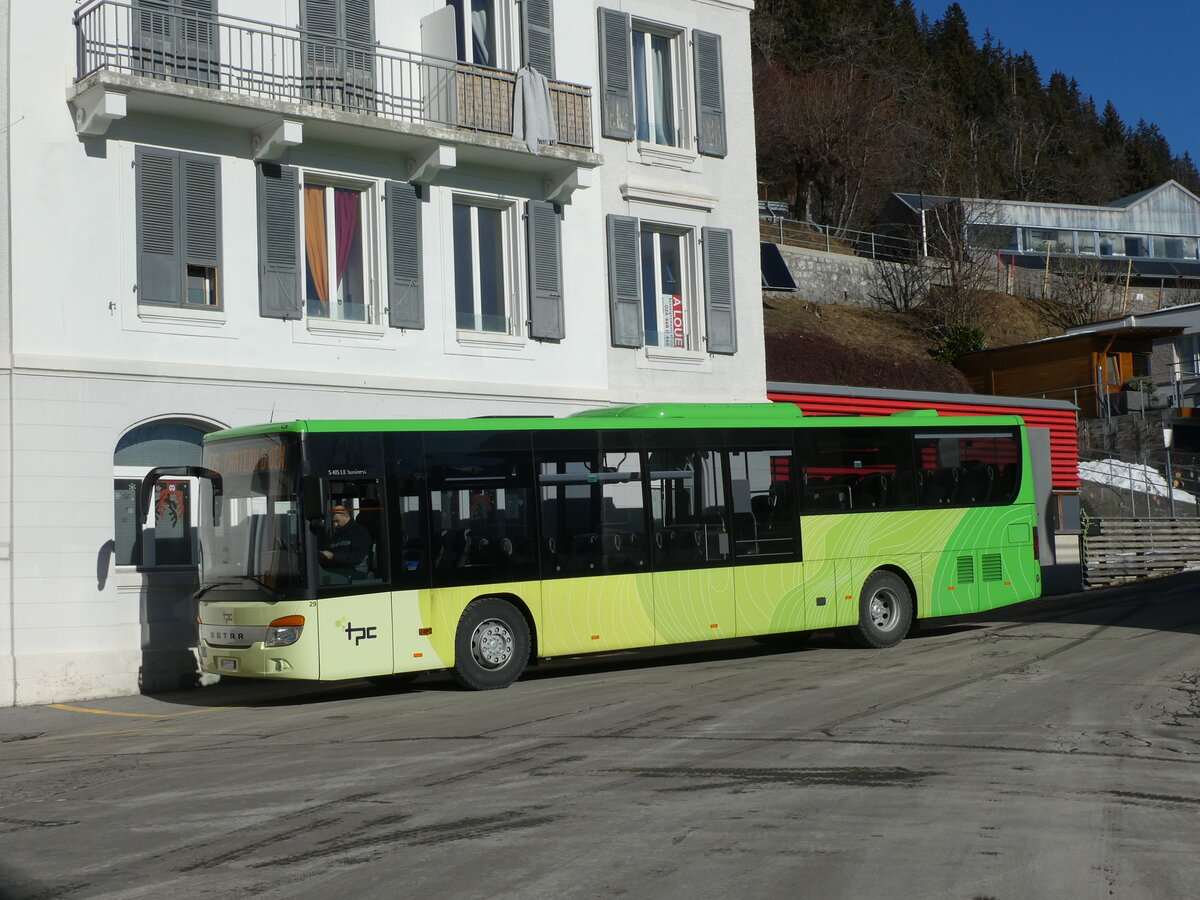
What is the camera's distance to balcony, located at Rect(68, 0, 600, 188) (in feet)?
54.9

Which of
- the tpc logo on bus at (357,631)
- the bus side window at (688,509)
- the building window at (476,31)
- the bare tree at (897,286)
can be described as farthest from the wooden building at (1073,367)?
the tpc logo on bus at (357,631)

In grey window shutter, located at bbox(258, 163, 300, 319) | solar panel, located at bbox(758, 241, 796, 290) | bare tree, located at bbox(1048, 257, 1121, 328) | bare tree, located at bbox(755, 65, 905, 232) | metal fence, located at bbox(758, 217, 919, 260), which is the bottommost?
grey window shutter, located at bbox(258, 163, 300, 319)

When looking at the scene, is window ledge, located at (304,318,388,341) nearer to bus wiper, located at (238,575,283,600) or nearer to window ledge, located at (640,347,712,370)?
window ledge, located at (640,347,712,370)

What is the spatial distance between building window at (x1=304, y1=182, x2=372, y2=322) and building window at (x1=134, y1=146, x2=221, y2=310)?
1.46 m

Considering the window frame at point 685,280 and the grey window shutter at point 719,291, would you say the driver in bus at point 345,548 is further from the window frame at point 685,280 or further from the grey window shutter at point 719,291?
the grey window shutter at point 719,291

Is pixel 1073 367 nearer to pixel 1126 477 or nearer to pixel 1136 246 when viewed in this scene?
pixel 1126 477

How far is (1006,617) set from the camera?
23.3 meters

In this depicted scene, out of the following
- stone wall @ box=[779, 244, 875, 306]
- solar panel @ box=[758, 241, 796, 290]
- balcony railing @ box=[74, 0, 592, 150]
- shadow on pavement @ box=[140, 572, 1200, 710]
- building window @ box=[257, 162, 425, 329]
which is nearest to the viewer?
shadow on pavement @ box=[140, 572, 1200, 710]

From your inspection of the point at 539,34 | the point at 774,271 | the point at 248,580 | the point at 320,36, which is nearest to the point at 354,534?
the point at 248,580

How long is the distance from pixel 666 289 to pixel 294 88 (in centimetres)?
736

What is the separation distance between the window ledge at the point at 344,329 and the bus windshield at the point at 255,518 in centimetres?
418

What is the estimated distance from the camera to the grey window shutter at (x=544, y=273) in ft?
68.9

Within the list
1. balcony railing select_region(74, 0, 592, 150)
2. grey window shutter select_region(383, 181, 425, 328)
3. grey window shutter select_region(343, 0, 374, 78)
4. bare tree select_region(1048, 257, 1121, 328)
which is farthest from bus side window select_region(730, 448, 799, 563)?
bare tree select_region(1048, 257, 1121, 328)

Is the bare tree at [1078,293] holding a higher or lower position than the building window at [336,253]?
higher
